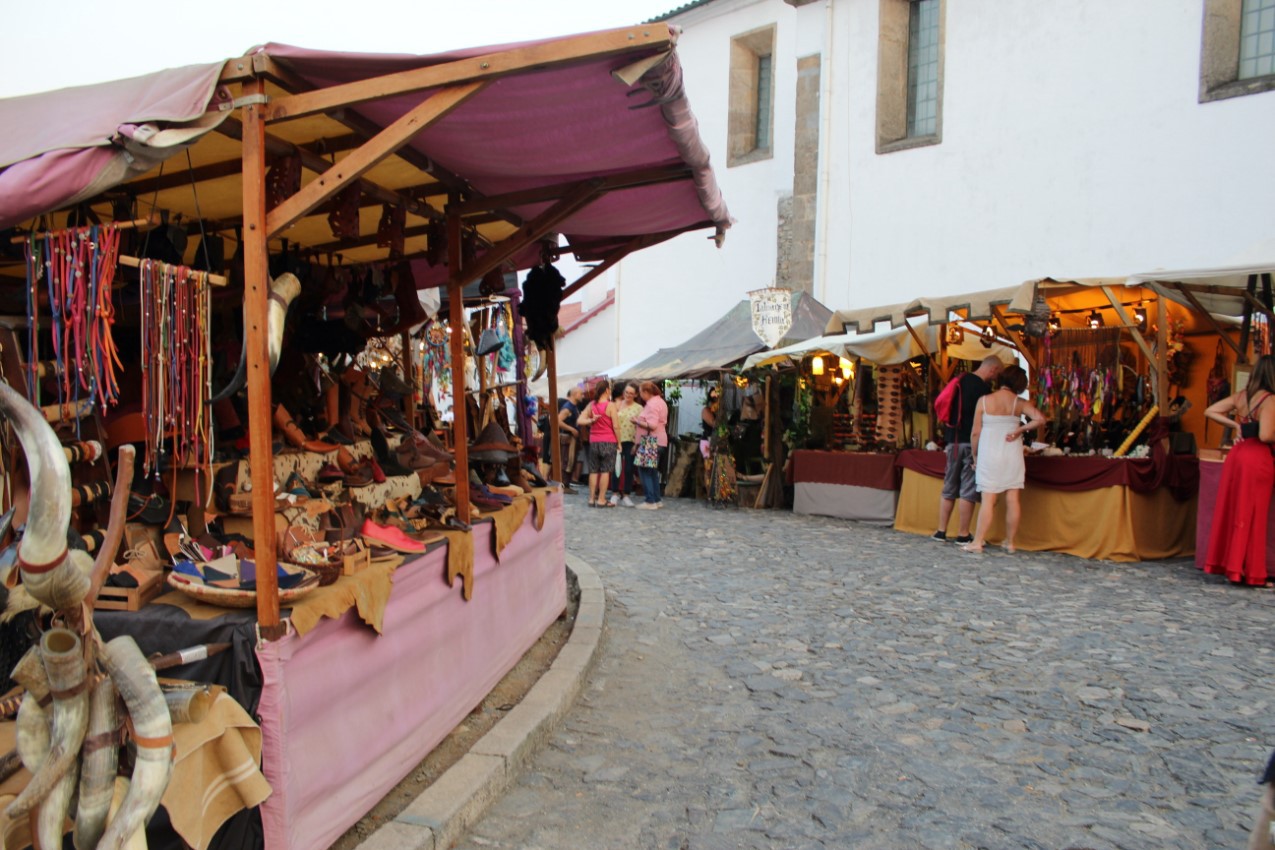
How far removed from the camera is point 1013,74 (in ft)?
45.9

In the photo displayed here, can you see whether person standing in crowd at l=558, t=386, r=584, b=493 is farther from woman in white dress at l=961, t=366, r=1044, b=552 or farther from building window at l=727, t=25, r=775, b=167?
woman in white dress at l=961, t=366, r=1044, b=552

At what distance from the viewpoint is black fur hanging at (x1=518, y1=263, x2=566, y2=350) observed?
6691 millimetres

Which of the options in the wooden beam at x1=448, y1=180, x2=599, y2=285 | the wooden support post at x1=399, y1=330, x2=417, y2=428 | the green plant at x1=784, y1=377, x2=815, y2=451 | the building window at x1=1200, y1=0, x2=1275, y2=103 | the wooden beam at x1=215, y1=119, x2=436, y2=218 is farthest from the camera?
the green plant at x1=784, y1=377, x2=815, y2=451

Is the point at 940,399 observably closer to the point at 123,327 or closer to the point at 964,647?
the point at 964,647

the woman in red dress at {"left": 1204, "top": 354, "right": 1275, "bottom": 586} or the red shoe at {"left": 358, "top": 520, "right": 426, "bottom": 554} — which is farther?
the woman in red dress at {"left": 1204, "top": 354, "right": 1275, "bottom": 586}

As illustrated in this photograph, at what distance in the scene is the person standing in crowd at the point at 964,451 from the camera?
966 centimetres

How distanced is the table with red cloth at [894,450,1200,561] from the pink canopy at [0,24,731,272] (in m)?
5.23

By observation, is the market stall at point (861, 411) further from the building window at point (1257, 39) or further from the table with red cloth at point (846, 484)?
the building window at point (1257, 39)

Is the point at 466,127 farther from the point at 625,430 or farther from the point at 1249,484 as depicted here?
the point at 625,430

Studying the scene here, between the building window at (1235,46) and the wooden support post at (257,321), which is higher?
the building window at (1235,46)

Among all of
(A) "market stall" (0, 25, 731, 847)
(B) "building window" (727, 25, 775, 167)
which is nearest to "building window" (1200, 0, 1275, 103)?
(B) "building window" (727, 25, 775, 167)

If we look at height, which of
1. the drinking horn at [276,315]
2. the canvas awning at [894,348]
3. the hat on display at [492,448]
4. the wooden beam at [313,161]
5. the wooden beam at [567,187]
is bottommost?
the hat on display at [492,448]

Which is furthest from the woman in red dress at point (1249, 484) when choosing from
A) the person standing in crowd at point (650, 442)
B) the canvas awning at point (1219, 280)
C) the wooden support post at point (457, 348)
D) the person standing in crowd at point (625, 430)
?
the person standing in crowd at point (625, 430)

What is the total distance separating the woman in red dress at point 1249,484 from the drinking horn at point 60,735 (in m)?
8.12
